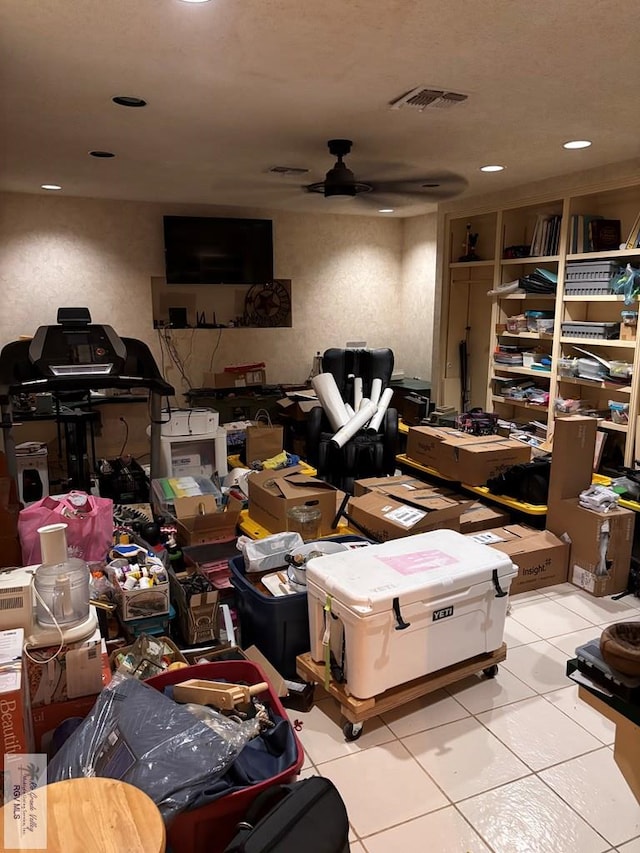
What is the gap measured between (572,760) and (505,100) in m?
2.81

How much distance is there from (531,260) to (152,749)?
4.56 metres

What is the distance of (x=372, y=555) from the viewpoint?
98.3 inches

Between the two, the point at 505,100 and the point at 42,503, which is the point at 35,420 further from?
the point at 505,100

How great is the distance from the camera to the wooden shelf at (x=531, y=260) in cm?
477

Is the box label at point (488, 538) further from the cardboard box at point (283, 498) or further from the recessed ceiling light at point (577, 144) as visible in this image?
the recessed ceiling light at point (577, 144)

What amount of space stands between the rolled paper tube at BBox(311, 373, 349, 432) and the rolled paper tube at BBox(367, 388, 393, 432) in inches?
7.9

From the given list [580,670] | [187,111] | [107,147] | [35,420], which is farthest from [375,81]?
[35,420]

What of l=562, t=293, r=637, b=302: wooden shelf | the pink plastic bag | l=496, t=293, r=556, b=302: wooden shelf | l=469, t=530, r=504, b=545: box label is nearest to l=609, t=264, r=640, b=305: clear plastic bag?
l=562, t=293, r=637, b=302: wooden shelf

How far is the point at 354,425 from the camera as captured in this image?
4.59 meters

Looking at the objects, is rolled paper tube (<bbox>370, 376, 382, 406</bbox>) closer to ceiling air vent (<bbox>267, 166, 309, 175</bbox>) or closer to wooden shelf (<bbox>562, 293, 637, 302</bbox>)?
wooden shelf (<bbox>562, 293, 637, 302</bbox>)

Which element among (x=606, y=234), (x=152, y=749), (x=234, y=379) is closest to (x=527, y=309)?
(x=606, y=234)

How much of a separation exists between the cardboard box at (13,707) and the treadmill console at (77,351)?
219cm

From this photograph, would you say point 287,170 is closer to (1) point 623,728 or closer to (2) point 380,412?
(2) point 380,412
